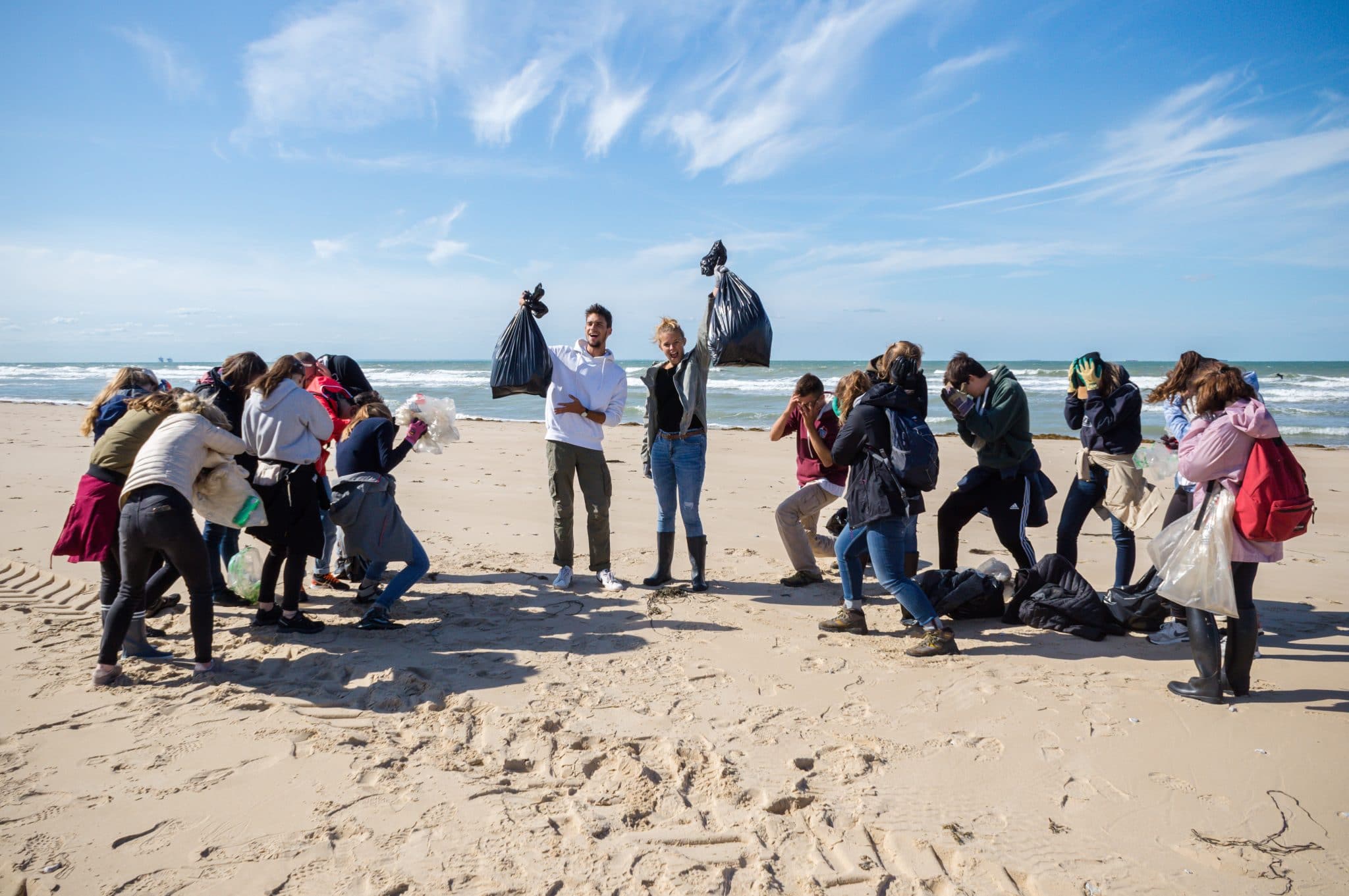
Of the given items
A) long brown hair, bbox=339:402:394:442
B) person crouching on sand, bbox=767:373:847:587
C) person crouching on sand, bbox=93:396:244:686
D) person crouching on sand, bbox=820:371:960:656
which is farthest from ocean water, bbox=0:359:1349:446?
person crouching on sand, bbox=93:396:244:686

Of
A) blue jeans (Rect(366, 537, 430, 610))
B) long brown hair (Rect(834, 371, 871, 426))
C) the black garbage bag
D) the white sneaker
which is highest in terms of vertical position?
the black garbage bag

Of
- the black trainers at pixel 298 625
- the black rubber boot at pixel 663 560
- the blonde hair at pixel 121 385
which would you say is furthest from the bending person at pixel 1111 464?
the blonde hair at pixel 121 385

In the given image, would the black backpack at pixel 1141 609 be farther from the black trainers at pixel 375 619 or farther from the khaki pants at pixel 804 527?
the black trainers at pixel 375 619

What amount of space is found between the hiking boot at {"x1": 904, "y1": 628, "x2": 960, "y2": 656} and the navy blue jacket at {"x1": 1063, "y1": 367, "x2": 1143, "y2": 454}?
177 centimetres

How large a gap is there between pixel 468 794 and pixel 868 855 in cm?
147

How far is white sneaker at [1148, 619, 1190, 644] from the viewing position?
14.3 ft

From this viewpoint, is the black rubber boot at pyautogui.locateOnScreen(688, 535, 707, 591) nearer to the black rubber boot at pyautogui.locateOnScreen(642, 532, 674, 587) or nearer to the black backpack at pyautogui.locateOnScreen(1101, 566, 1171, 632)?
the black rubber boot at pyautogui.locateOnScreen(642, 532, 674, 587)

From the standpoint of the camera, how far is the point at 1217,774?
2986mm

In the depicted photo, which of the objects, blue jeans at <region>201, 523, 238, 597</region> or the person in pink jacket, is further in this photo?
blue jeans at <region>201, 523, 238, 597</region>

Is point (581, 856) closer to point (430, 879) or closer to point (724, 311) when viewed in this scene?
point (430, 879)

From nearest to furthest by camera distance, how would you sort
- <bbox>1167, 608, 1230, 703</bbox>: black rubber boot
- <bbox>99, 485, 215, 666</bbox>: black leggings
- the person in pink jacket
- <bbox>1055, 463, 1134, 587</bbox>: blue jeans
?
the person in pink jacket → <bbox>1167, 608, 1230, 703</bbox>: black rubber boot → <bbox>99, 485, 215, 666</bbox>: black leggings → <bbox>1055, 463, 1134, 587</bbox>: blue jeans

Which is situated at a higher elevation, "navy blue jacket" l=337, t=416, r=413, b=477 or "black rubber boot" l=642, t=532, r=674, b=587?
"navy blue jacket" l=337, t=416, r=413, b=477

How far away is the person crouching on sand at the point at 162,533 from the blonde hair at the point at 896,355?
377 centimetres

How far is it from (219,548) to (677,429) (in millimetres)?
3200
